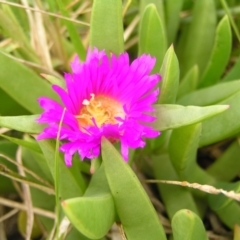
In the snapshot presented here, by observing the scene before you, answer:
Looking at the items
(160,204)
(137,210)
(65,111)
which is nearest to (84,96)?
(65,111)

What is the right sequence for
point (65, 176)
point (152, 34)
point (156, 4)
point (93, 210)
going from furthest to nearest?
point (156, 4) < point (152, 34) < point (65, 176) < point (93, 210)

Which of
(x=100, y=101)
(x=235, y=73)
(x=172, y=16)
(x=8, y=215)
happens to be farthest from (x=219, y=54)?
(x=8, y=215)

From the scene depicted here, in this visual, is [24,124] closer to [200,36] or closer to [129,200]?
[129,200]

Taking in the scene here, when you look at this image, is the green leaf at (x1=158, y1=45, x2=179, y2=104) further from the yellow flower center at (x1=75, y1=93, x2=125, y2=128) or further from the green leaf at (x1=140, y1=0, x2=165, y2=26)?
the green leaf at (x1=140, y1=0, x2=165, y2=26)

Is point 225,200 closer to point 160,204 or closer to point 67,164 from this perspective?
point 160,204

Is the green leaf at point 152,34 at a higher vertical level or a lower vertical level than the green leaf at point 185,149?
higher

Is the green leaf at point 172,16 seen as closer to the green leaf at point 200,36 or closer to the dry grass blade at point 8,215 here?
the green leaf at point 200,36

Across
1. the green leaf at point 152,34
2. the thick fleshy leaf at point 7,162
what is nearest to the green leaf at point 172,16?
the green leaf at point 152,34
